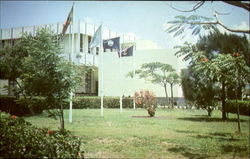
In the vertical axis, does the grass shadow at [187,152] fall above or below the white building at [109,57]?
below

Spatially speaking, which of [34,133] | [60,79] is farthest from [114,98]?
[34,133]

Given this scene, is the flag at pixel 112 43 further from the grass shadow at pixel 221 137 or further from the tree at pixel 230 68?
the grass shadow at pixel 221 137

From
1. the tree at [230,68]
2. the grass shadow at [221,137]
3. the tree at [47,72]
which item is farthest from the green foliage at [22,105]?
the tree at [230,68]

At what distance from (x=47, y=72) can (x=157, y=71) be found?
24.4 ft

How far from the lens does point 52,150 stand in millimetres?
4277

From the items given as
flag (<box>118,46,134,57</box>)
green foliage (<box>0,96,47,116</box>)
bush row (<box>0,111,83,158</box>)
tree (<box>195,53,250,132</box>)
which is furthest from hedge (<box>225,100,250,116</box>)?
bush row (<box>0,111,83,158</box>)

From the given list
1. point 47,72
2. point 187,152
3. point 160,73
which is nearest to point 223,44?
point 160,73

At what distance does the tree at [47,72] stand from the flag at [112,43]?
19.6 feet

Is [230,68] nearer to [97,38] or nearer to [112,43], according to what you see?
[97,38]

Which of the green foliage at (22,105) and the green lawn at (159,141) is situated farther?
the green foliage at (22,105)

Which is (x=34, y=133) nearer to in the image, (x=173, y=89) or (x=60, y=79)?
(x=60, y=79)

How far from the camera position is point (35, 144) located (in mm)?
4480

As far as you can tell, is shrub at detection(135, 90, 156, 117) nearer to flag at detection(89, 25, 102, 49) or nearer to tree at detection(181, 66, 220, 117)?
tree at detection(181, 66, 220, 117)

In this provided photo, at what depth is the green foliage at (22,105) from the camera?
6535 mm
